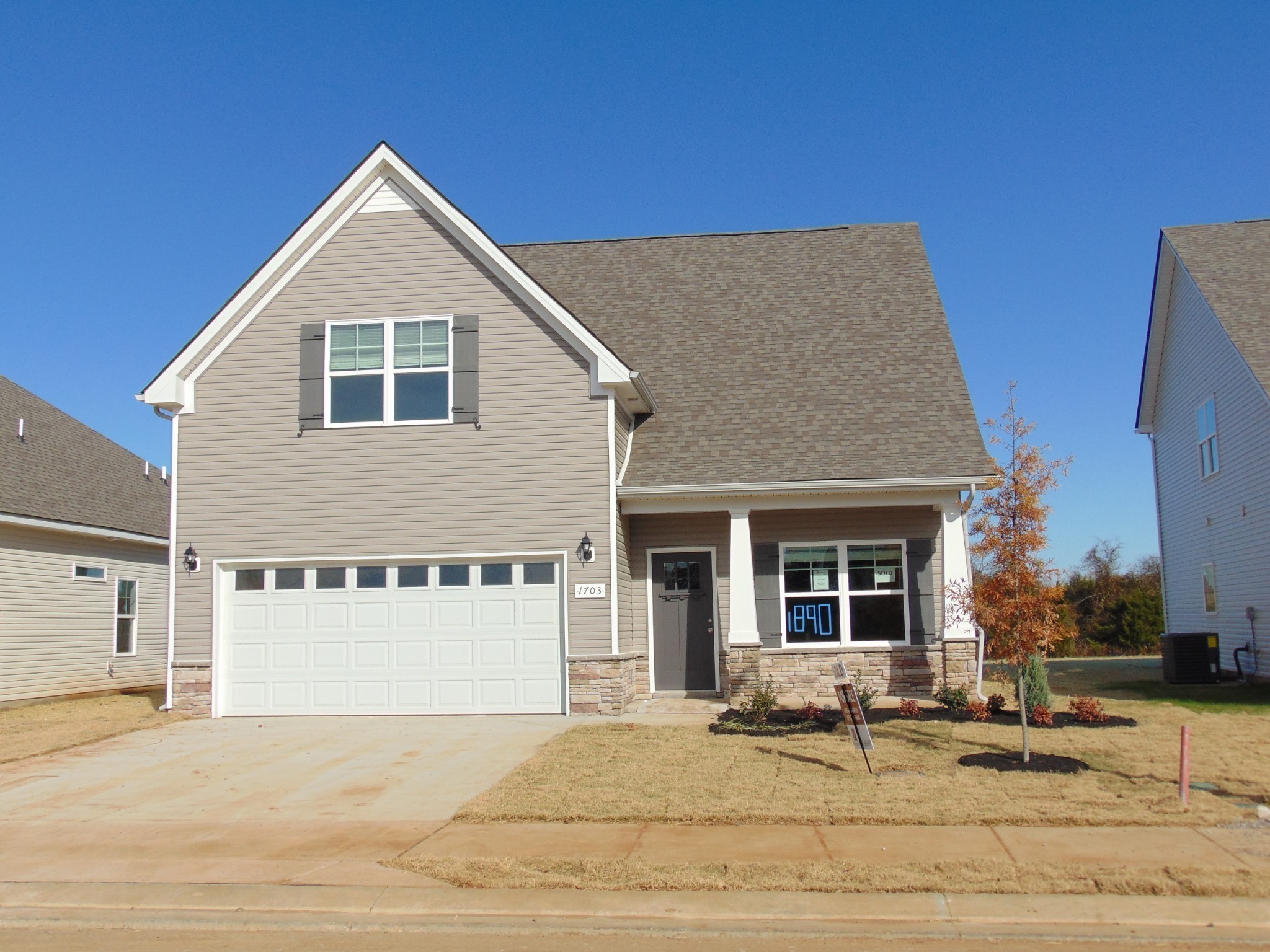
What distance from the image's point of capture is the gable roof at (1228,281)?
18.0m

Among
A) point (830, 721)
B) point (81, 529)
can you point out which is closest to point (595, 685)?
point (830, 721)

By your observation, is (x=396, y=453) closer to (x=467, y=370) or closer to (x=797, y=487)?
(x=467, y=370)

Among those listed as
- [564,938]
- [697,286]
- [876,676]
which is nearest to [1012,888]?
[564,938]

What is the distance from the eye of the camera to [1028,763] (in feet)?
33.5

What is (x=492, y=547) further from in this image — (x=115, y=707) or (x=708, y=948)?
(x=708, y=948)

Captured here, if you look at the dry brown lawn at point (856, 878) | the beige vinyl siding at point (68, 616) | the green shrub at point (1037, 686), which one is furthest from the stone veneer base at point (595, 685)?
the beige vinyl siding at point (68, 616)

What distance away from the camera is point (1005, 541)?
11.2 metres

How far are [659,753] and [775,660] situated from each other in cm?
503

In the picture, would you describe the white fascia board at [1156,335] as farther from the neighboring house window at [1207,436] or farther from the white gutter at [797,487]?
the white gutter at [797,487]

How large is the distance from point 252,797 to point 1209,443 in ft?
63.6

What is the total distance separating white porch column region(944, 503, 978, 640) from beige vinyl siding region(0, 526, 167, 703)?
1591 cm

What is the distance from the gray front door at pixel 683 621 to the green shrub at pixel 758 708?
2.40 m

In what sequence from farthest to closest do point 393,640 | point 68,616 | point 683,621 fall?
point 68,616
point 683,621
point 393,640

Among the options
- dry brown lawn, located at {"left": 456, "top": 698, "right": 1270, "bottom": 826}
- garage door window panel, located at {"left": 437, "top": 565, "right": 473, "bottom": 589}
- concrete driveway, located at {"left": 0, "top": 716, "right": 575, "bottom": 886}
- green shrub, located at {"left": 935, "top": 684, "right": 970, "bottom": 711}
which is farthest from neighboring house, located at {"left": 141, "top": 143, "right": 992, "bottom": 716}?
dry brown lawn, located at {"left": 456, "top": 698, "right": 1270, "bottom": 826}
